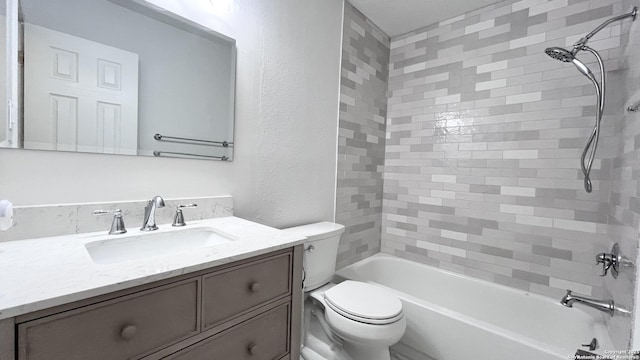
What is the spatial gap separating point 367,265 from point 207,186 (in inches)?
59.8

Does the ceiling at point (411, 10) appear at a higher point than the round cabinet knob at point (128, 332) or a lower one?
higher

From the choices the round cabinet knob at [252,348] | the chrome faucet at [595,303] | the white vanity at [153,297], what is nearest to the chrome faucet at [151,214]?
the white vanity at [153,297]

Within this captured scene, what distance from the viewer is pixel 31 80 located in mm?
890

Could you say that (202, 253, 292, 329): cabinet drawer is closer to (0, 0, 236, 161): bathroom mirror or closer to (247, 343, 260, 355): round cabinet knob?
(247, 343, 260, 355): round cabinet knob

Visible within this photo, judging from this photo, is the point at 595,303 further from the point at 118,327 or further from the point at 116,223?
the point at 116,223

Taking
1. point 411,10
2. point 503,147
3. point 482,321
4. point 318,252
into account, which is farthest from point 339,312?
point 411,10

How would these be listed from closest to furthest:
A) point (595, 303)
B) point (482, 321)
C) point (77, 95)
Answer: point (77, 95), point (595, 303), point (482, 321)

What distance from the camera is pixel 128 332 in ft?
2.06

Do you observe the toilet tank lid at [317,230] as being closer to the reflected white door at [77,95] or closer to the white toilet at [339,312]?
the white toilet at [339,312]

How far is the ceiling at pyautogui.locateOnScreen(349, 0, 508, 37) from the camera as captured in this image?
198 cm

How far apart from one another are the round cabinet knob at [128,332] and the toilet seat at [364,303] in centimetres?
99

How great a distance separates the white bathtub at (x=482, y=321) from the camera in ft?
4.42

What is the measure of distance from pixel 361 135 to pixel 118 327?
→ 78.4 inches

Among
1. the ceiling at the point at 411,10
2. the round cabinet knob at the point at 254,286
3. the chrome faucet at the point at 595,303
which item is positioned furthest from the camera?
the ceiling at the point at 411,10
